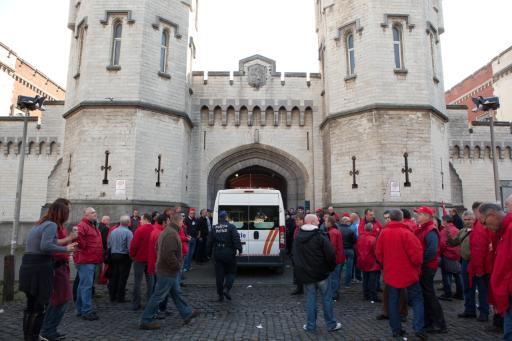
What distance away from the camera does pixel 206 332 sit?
5.61 metres

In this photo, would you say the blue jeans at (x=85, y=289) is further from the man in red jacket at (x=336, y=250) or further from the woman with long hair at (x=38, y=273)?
the man in red jacket at (x=336, y=250)

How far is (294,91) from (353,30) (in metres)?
3.93

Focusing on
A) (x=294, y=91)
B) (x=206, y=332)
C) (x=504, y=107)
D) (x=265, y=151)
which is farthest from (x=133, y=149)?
(x=504, y=107)

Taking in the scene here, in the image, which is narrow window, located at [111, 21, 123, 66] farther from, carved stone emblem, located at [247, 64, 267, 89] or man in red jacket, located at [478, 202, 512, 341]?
man in red jacket, located at [478, 202, 512, 341]

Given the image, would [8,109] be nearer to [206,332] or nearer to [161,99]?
[161,99]

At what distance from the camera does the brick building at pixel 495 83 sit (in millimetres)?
26953

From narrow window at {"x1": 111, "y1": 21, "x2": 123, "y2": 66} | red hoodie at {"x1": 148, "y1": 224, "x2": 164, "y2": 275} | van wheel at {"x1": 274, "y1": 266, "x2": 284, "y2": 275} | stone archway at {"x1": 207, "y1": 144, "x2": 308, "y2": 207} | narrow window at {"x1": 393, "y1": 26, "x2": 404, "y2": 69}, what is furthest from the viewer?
stone archway at {"x1": 207, "y1": 144, "x2": 308, "y2": 207}

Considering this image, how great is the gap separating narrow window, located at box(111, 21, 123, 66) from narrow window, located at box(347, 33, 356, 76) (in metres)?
9.96

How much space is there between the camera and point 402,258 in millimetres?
5176

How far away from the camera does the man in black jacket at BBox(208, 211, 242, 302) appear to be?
7.93 metres

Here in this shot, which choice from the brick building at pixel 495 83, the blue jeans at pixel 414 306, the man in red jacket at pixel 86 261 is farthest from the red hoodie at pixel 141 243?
the brick building at pixel 495 83

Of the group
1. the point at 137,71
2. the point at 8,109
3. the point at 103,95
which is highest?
the point at 8,109

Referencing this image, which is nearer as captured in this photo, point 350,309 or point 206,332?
point 206,332

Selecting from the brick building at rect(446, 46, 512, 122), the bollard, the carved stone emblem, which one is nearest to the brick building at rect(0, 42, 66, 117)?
the carved stone emblem
